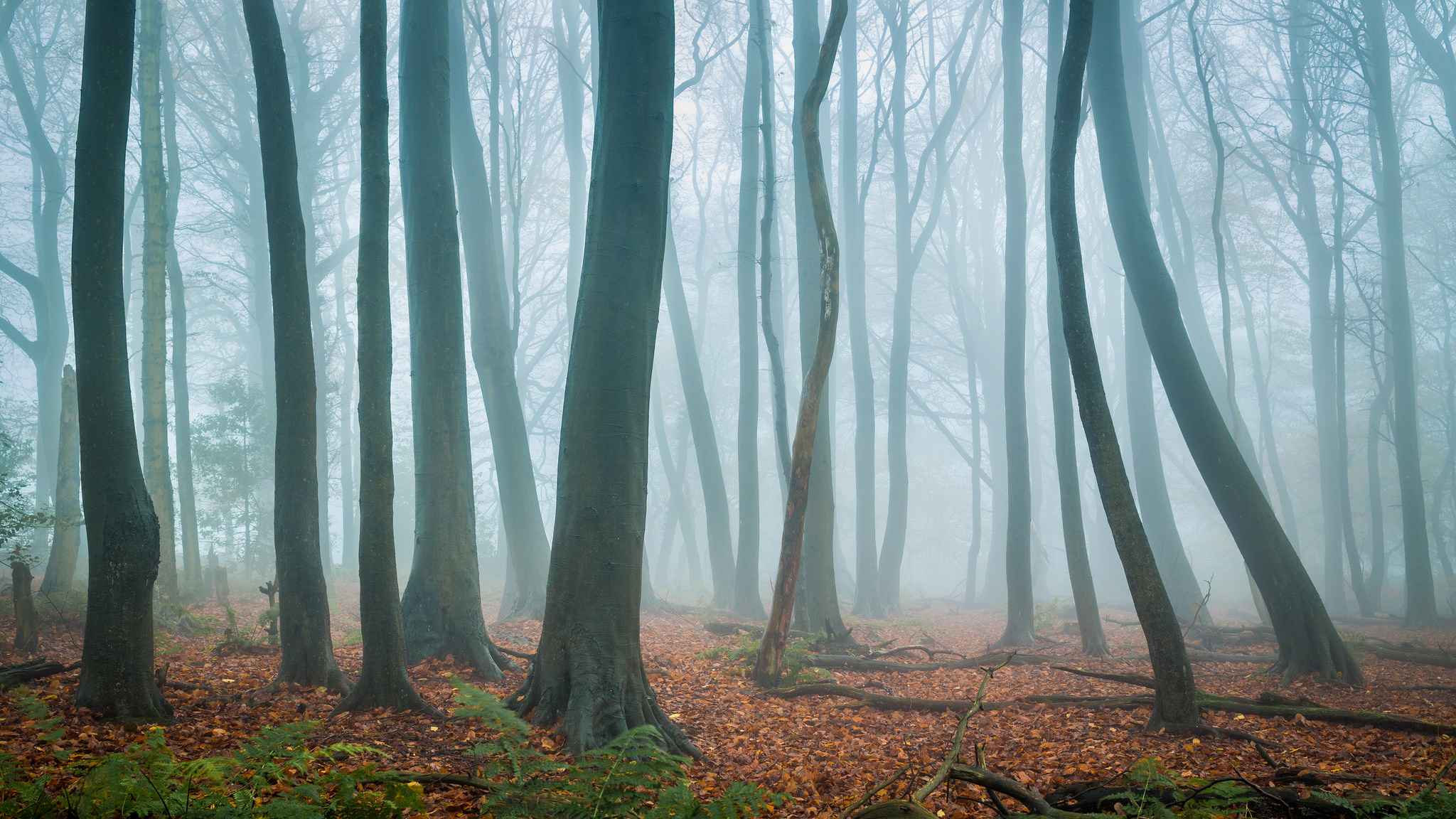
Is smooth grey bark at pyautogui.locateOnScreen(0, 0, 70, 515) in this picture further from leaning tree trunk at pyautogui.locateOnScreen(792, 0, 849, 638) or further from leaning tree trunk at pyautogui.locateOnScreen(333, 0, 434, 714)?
leaning tree trunk at pyautogui.locateOnScreen(792, 0, 849, 638)

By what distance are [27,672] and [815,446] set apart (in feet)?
25.7

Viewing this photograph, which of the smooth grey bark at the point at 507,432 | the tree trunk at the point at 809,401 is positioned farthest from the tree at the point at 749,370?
the tree trunk at the point at 809,401

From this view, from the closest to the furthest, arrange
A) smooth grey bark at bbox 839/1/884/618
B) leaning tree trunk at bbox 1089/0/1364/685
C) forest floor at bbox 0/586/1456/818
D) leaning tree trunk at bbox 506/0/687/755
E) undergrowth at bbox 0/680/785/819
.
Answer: undergrowth at bbox 0/680/785/819
forest floor at bbox 0/586/1456/818
leaning tree trunk at bbox 506/0/687/755
leaning tree trunk at bbox 1089/0/1364/685
smooth grey bark at bbox 839/1/884/618

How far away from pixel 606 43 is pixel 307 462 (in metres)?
4.03

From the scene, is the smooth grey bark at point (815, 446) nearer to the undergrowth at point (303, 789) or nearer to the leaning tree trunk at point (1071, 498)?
the leaning tree trunk at point (1071, 498)

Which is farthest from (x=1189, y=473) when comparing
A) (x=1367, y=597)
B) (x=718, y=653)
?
(x=718, y=653)

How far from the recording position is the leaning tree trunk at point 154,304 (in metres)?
10.6

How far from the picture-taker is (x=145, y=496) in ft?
14.1

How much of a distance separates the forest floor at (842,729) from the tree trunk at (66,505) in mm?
2219

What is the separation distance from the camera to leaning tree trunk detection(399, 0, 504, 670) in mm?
6559

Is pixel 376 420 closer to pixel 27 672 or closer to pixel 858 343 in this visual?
pixel 27 672

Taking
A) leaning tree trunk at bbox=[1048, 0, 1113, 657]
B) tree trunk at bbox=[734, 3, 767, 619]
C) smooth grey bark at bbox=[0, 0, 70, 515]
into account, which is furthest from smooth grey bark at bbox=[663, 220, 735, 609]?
smooth grey bark at bbox=[0, 0, 70, 515]

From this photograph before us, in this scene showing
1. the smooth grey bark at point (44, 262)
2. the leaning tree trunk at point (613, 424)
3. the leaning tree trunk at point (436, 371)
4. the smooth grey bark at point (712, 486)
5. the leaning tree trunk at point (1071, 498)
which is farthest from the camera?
the smooth grey bark at point (44, 262)

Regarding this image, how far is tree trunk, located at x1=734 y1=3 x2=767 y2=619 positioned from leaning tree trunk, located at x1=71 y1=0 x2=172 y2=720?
9031 mm
